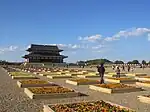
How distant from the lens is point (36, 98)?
46.2ft

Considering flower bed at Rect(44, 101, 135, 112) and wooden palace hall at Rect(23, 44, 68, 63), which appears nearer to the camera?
flower bed at Rect(44, 101, 135, 112)

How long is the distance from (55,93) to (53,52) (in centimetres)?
8517

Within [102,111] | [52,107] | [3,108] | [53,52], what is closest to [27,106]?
[3,108]

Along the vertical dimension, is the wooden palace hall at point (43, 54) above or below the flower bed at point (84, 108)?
above

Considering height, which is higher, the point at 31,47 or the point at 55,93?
the point at 31,47

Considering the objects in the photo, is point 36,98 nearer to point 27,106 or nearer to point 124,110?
point 27,106

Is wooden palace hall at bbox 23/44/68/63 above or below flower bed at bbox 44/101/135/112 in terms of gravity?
above

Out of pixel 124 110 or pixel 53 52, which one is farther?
pixel 53 52

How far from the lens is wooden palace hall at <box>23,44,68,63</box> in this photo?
96.2 m

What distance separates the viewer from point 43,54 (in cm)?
9762

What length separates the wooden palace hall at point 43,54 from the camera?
96.2 meters

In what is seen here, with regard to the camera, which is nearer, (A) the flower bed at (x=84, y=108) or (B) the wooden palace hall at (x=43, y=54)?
(A) the flower bed at (x=84, y=108)

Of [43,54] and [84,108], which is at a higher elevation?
[43,54]

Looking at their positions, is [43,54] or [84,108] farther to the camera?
[43,54]
